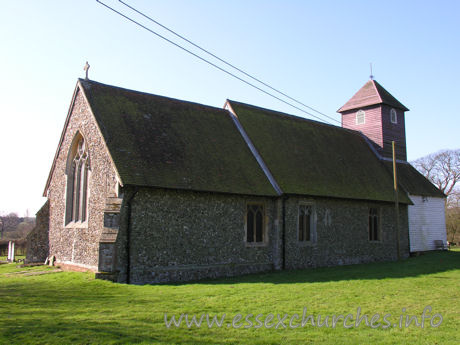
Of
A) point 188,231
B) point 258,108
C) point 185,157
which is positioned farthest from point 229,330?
point 258,108

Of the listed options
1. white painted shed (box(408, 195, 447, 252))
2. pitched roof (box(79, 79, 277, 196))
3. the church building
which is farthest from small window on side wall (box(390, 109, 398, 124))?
pitched roof (box(79, 79, 277, 196))

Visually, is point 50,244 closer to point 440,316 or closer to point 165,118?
point 165,118

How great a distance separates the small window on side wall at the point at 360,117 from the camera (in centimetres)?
3165

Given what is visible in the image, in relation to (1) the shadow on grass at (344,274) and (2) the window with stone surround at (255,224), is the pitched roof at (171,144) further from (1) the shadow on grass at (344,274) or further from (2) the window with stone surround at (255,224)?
(1) the shadow on grass at (344,274)

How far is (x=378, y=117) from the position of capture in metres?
30.8

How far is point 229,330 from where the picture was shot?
8.19m

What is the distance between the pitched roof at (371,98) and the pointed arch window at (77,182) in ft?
69.4

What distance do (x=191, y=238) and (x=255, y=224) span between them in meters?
3.43

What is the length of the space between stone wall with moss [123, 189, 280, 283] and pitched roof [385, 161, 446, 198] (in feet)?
42.3

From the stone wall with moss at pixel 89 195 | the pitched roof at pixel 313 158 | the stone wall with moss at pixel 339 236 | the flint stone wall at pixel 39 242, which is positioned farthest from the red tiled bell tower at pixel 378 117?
the flint stone wall at pixel 39 242

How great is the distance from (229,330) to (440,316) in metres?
4.99

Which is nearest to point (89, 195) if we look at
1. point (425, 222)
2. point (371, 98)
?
point (425, 222)

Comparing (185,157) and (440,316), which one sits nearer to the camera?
(440,316)

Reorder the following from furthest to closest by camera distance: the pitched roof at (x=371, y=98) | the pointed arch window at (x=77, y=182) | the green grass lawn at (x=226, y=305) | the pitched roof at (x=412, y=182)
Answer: the pitched roof at (x=371, y=98), the pitched roof at (x=412, y=182), the pointed arch window at (x=77, y=182), the green grass lawn at (x=226, y=305)
